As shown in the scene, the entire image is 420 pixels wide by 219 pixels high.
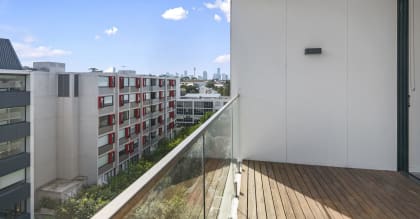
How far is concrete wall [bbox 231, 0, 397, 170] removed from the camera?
3.15m

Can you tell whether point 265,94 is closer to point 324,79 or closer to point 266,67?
point 266,67

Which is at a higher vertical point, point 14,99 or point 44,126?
point 14,99

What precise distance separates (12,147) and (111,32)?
12.1m

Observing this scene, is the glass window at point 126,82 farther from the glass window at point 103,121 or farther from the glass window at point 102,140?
the glass window at point 102,140

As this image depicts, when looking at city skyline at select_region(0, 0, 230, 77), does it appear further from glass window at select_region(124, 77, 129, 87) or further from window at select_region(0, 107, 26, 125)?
window at select_region(0, 107, 26, 125)

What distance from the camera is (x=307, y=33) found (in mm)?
3287

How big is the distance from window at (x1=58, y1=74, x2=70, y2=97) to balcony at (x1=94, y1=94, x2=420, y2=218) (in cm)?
1064

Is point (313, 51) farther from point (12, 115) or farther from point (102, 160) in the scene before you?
point (102, 160)

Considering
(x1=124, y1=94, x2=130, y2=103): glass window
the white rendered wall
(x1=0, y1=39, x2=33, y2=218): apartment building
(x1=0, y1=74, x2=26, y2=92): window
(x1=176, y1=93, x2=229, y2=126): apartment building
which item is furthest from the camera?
(x1=124, y1=94, x2=130, y2=103): glass window

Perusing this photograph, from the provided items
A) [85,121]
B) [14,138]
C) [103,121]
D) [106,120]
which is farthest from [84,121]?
[14,138]

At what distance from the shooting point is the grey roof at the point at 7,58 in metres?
8.89

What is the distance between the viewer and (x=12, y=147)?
32.1ft

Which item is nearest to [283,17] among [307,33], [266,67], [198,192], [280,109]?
[307,33]

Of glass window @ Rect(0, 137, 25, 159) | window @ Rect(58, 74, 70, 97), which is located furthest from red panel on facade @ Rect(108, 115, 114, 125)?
glass window @ Rect(0, 137, 25, 159)
